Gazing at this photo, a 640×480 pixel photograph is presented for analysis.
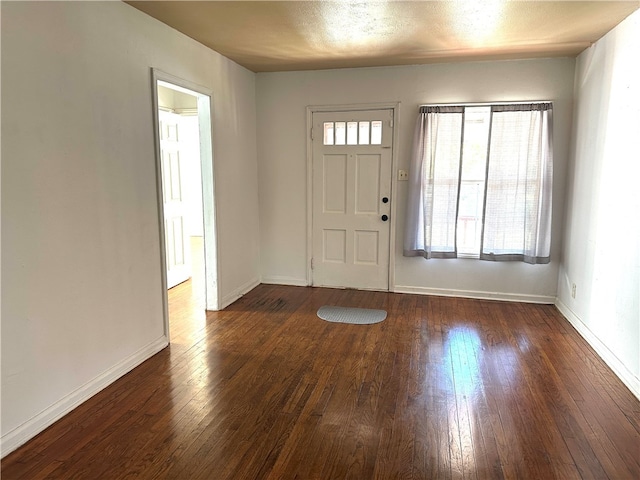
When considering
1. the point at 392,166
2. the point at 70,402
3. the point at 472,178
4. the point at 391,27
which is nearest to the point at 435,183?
the point at 472,178

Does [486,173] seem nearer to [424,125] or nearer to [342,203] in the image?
[424,125]

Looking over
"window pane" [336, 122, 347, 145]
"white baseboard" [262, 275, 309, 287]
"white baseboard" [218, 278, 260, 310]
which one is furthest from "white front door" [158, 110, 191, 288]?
"window pane" [336, 122, 347, 145]

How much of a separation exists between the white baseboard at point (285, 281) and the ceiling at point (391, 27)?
2.38 m

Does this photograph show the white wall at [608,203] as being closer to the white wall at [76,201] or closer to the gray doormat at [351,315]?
the gray doormat at [351,315]

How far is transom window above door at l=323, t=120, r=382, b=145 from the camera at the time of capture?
468cm

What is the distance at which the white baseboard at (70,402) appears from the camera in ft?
6.93

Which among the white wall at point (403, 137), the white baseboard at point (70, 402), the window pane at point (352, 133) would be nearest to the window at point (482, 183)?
the white wall at point (403, 137)

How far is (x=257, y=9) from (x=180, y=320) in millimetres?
2618

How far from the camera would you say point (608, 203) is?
10.6 ft

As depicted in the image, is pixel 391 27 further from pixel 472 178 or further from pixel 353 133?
pixel 472 178

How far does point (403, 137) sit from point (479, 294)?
183 centimetres

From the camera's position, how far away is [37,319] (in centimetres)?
223

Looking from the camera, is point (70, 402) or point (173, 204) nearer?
point (70, 402)

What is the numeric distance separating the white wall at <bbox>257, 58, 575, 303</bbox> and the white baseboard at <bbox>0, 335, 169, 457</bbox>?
2.21m
